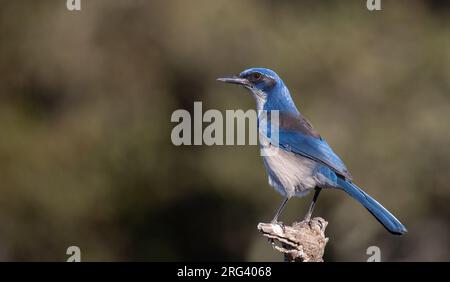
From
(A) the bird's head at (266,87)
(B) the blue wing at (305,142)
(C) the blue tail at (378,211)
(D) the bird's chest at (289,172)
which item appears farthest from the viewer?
(A) the bird's head at (266,87)

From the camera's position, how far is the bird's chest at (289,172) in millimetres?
7218

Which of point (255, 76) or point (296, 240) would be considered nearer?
point (296, 240)

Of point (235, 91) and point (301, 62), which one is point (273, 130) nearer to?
point (235, 91)

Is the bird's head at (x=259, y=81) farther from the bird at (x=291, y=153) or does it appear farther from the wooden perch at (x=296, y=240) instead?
the wooden perch at (x=296, y=240)

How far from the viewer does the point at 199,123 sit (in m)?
11.1

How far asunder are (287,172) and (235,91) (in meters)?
5.29

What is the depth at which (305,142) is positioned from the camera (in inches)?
285

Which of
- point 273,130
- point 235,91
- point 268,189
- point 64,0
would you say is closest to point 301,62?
point 235,91

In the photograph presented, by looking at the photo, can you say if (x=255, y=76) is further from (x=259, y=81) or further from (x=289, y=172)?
(x=289, y=172)

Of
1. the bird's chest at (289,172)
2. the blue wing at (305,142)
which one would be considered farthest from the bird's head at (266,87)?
the bird's chest at (289,172)

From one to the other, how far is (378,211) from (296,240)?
0.69 meters

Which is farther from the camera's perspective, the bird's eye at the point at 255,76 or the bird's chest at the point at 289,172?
the bird's eye at the point at 255,76

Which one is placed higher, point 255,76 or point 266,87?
point 255,76

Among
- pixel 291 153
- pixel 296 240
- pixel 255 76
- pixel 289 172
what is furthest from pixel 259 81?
pixel 296 240
